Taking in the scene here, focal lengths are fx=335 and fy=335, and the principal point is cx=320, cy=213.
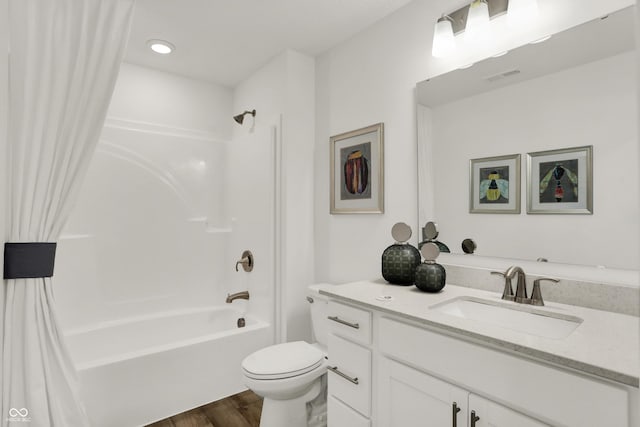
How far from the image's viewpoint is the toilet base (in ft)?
5.79

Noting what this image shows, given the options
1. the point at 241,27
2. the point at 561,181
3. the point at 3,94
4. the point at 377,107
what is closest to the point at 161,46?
the point at 241,27

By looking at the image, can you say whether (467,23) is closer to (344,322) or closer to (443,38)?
(443,38)

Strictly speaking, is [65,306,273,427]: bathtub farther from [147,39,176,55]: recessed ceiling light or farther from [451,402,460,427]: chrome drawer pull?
[147,39,176,55]: recessed ceiling light

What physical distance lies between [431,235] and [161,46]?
2.28 m

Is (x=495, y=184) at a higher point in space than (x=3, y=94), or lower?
lower

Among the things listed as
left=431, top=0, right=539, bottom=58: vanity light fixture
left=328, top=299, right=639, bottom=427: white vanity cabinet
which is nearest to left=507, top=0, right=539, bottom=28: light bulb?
left=431, top=0, right=539, bottom=58: vanity light fixture

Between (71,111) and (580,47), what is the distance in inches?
85.3

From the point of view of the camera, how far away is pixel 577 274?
1.33 meters

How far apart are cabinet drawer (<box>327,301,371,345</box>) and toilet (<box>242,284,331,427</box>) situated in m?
0.38

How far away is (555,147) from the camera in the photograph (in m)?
1.36

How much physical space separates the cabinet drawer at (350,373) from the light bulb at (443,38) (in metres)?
1.47

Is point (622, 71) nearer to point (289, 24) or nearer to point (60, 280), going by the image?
point (289, 24)

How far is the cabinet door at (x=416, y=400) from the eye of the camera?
1075 millimetres

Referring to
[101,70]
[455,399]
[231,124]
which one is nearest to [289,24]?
[101,70]
